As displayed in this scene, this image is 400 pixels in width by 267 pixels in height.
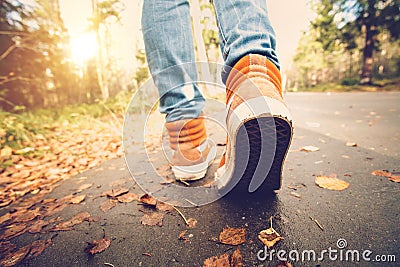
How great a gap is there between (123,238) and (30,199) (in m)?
0.80

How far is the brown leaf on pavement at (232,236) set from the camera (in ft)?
1.92

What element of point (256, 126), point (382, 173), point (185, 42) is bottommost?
point (382, 173)

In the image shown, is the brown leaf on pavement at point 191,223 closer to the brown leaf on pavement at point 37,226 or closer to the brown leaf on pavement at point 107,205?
the brown leaf on pavement at point 107,205

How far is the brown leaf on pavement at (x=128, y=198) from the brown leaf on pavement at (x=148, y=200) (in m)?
0.04

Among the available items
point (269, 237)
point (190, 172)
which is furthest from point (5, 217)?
point (269, 237)

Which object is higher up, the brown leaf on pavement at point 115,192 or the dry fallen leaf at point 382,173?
the dry fallen leaf at point 382,173

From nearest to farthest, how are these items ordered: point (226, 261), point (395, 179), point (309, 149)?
point (226, 261), point (395, 179), point (309, 149)

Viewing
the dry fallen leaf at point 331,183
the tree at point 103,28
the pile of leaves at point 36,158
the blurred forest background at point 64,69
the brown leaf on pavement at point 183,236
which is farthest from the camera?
the tree at point 103,28

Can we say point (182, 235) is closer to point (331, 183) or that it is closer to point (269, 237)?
point (269, 237)

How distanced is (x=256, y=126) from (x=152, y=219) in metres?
0.49

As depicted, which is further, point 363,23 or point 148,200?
point 363,23

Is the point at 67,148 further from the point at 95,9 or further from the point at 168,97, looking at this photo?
the point at 95,9

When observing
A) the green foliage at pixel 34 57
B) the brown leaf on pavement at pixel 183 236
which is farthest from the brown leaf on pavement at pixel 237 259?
the green foliage at pixel 34 57

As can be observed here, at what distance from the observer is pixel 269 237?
0.59m
